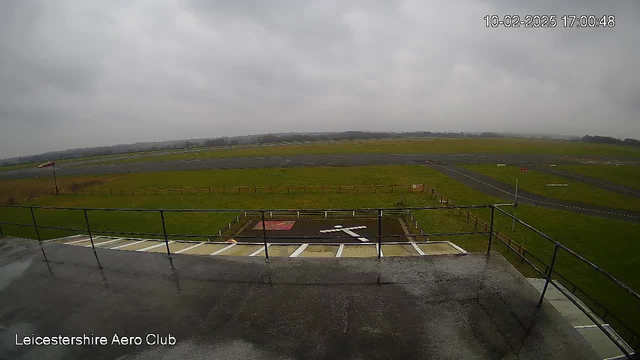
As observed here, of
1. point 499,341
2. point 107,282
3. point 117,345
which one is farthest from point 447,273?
point 107,282

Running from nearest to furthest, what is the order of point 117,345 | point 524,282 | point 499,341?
point 499,341 → point 117,345 → point 524,282

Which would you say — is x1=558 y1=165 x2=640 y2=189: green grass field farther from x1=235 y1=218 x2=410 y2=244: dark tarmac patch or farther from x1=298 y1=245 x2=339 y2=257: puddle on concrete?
x1=298 y1=245 x2=339 y2=257: puddle on concrete

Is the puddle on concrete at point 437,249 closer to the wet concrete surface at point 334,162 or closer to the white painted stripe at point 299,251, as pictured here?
the white painted stripe at point 299,251

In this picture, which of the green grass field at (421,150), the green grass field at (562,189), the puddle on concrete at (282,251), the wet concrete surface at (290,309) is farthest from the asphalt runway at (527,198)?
the green grass field at (421,150)

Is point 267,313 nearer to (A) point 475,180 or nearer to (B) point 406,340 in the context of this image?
(B) point 406,340

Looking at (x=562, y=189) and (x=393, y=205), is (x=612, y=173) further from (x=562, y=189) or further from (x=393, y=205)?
(x=393, y=205)

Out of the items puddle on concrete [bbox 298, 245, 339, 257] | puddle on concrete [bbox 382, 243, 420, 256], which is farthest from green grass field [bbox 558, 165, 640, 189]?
puddle on concrete [bbox 298, 245, 339, 257]
